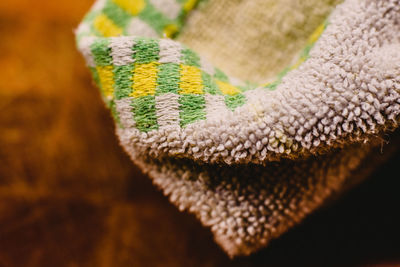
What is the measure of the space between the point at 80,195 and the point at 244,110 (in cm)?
41

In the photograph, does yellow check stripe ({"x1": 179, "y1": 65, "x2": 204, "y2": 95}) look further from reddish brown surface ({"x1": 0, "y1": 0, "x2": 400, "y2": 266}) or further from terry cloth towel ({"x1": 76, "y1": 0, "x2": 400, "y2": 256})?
reddish brown surface ({"x1": 0, "y1": 0, "x2": 400, "y2": 266})

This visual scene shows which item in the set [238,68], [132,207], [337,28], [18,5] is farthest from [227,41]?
[18,5]

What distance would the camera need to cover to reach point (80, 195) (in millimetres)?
639

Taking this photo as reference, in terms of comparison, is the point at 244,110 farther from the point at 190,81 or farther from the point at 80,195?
the point at 80,195

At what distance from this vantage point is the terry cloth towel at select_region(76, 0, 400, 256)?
36cm

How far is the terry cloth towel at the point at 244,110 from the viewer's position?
36cm

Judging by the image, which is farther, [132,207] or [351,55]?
[132,207]

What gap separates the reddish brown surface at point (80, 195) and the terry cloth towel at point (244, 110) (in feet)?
0.44

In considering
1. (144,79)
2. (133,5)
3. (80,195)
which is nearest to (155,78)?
(144,79)

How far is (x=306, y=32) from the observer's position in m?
0.48

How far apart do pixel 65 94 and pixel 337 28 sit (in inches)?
20.3

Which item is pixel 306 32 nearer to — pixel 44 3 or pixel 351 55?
pixel 351 55

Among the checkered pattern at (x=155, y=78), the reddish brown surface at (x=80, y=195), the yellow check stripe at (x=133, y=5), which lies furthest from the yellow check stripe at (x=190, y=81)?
the reddish brown surface at (x=80, y=195)

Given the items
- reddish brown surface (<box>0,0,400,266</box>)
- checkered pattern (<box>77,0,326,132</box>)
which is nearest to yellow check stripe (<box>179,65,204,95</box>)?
checkered pattern (<box>77,0,326,132</box>)
